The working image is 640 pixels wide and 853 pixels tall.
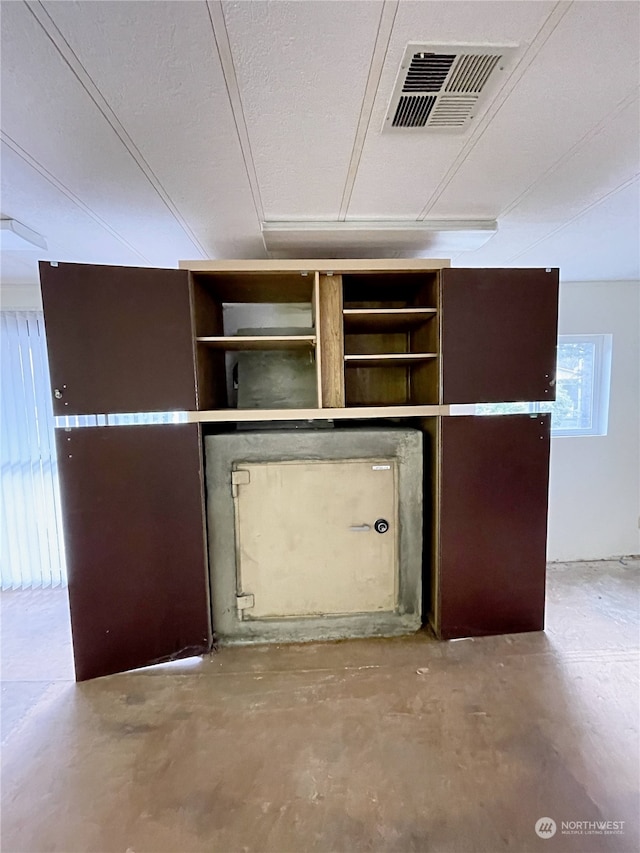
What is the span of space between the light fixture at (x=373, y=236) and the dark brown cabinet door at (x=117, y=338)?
579mm

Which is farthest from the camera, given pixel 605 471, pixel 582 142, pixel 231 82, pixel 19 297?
pixel 605 471

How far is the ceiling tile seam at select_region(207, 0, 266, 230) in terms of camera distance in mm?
842

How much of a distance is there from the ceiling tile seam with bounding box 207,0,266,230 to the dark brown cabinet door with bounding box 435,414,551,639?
148 centimetres

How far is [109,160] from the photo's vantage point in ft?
4.31

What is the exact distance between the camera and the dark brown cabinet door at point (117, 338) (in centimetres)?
171

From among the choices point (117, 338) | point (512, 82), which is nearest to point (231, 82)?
point (512, 82)

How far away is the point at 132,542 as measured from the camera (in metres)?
1.87

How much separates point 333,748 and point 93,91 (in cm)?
237

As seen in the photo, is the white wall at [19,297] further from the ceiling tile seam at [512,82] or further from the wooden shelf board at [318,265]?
the ceiling tile seam at [512,82]

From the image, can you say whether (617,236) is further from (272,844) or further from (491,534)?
(272,844)

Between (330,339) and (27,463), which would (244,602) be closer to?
(330,339)

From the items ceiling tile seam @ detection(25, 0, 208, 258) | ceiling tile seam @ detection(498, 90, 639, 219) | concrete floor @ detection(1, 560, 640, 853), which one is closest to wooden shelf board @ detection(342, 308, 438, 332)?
ceiling tile seam @ detection(498, 90, 639, 219)

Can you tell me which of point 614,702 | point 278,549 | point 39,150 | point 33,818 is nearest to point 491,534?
point 614,702

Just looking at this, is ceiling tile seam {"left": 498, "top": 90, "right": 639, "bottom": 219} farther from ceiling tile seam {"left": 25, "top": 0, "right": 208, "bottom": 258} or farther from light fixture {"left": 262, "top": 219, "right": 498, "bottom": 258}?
ceiling tile seam {"left": 25, "top": 0, "right": 208, "bottom": 258}
